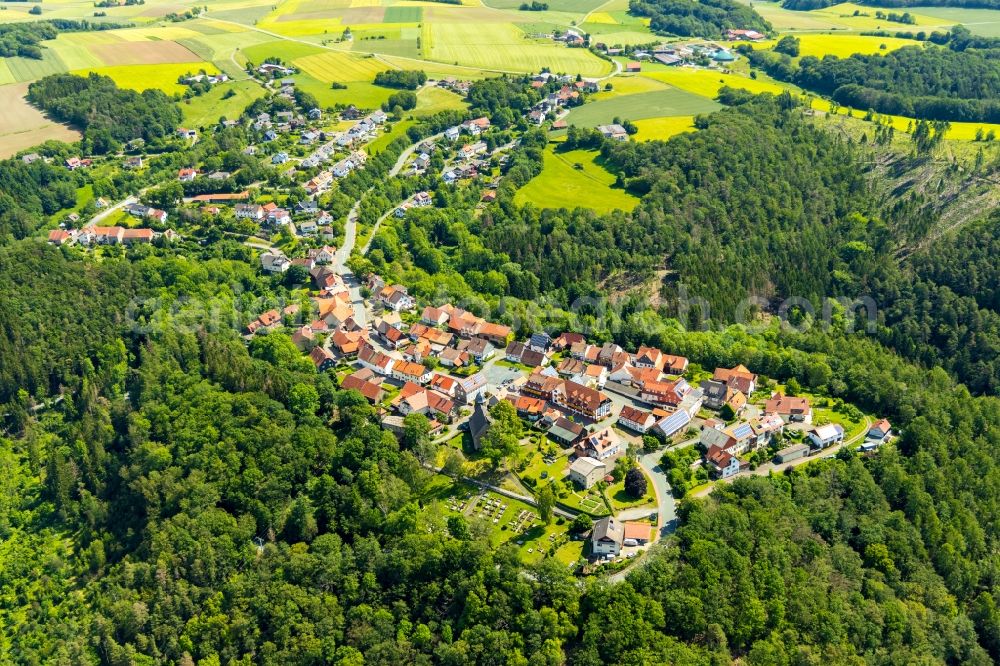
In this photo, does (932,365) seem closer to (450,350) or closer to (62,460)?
(450,350)

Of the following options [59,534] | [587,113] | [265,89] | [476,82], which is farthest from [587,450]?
[265,89]

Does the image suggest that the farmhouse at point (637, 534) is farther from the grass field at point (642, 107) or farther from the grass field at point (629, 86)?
the grass field at point (629, 86)

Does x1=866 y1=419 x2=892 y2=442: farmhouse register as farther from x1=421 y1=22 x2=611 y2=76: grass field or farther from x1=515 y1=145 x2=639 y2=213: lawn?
x1=421 y1=22 x2=611 y2=76: grass field

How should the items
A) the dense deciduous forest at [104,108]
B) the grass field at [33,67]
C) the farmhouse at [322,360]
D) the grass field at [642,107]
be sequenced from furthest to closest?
the grass field at [33,67]
the grass field at [642,107]
the dense deciduous forest at [104,108]
the farmhouse at [322,360]

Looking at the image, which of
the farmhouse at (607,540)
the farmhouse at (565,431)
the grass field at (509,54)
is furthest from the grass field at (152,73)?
the farmhouse at (607,540)

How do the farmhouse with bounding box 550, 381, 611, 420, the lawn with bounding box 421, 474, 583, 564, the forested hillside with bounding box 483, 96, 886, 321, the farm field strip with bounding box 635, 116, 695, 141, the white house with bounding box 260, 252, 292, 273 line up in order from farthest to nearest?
the farm field strip with bounding box 635, 116, 695, 141 → the white house with bounding box 260, 252, 292, 273 → the forested hillside with bounding box 483, 96, 886, 321 → the farmhouse with bounding box 550, 381, 611, 420 → the lawn with bounding box 421, 474, 583, 564

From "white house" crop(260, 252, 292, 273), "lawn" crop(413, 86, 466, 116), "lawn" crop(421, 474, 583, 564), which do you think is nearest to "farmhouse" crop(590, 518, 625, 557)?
"lawn" crop(421, 474, 583, 564)
